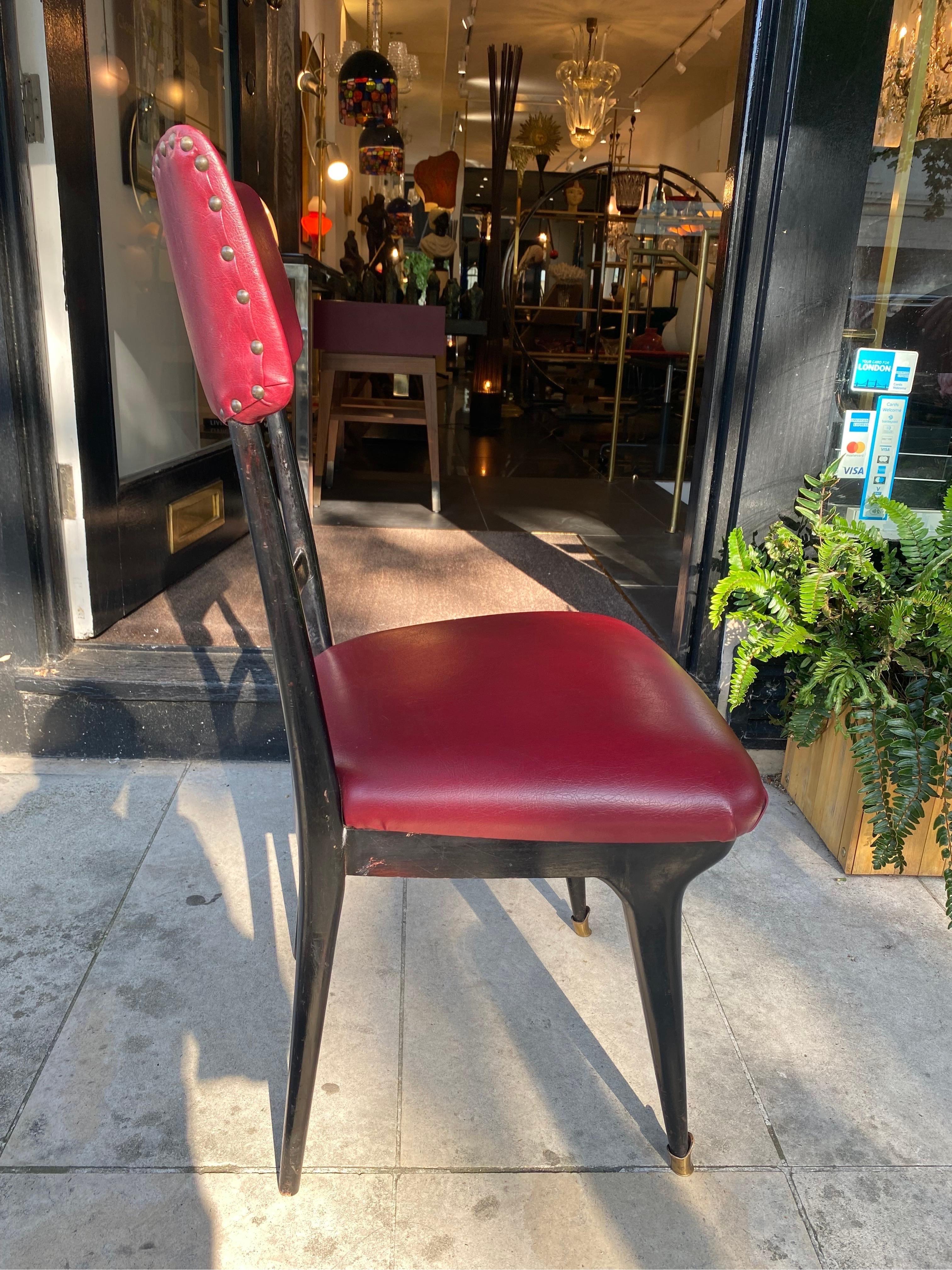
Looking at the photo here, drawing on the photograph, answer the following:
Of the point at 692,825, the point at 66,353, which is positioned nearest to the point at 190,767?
the point at 66,353

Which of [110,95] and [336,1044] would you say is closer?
[336,1044]

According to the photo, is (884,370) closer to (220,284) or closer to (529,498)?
(220,284)

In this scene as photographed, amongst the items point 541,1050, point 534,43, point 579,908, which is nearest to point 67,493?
point 579,908

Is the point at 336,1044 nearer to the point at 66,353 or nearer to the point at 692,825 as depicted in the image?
the point at 692,825

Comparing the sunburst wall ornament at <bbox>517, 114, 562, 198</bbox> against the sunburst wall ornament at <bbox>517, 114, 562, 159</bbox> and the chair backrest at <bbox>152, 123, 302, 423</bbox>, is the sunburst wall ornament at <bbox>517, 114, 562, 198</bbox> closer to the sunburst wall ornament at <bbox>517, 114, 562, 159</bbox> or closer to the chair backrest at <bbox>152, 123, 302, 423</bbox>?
the sunburst wall ornament at <bbox>517, 114, 562, 159</bbox>

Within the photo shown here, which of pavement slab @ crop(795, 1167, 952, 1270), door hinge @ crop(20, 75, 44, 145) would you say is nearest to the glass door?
door hinge @ crop(20, 75, 44, 145)

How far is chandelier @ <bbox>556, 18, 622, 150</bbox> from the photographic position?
24.3 feet

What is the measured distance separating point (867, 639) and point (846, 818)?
1.01ft

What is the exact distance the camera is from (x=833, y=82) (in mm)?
1592

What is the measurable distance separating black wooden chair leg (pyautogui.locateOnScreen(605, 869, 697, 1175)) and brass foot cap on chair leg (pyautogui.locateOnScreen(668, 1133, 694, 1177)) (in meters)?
0.06

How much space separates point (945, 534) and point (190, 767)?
1.42 metres

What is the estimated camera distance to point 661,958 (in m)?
0.91

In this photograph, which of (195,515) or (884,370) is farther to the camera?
(195,515)

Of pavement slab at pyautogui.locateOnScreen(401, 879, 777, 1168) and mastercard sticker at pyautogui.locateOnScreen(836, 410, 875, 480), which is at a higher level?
mastercard sticker at pyautogui.locateOnScreen(836, 410, 875, 480)
